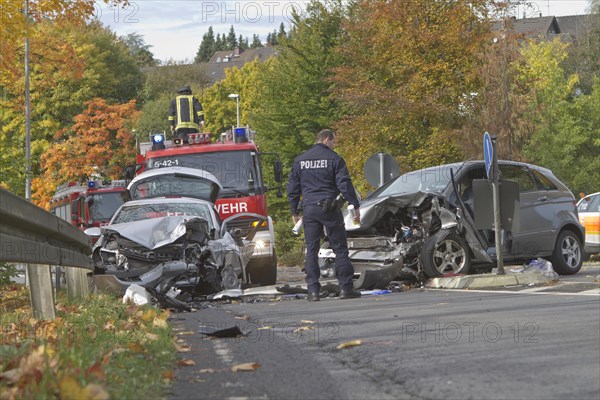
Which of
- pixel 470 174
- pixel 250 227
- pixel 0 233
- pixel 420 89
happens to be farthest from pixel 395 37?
pixel 0 233

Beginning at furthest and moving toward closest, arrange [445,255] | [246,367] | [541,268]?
[541,268]
[445,255]
[246,367]

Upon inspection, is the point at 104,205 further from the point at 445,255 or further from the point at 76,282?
the point at 76,282

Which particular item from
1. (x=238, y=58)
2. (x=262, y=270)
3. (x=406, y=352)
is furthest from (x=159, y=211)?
(x=238, y=58)

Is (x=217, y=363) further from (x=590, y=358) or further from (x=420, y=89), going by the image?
(x=420, y=89)

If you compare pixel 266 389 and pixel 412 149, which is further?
pixel 412 149

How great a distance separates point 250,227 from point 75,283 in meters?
5.98

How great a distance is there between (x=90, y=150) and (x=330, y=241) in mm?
45562

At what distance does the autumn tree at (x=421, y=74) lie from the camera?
1164 inches

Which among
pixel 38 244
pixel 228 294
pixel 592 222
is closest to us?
pixel 38 244

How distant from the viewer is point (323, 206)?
11.9 meters

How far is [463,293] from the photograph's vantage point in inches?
463

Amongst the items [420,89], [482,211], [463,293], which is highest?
[420,89]

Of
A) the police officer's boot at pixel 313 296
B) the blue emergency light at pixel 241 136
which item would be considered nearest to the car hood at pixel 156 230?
the police officer's boot at pixel 313 296

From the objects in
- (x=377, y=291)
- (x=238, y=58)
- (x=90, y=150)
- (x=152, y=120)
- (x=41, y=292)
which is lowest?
(x=377, y=291)
